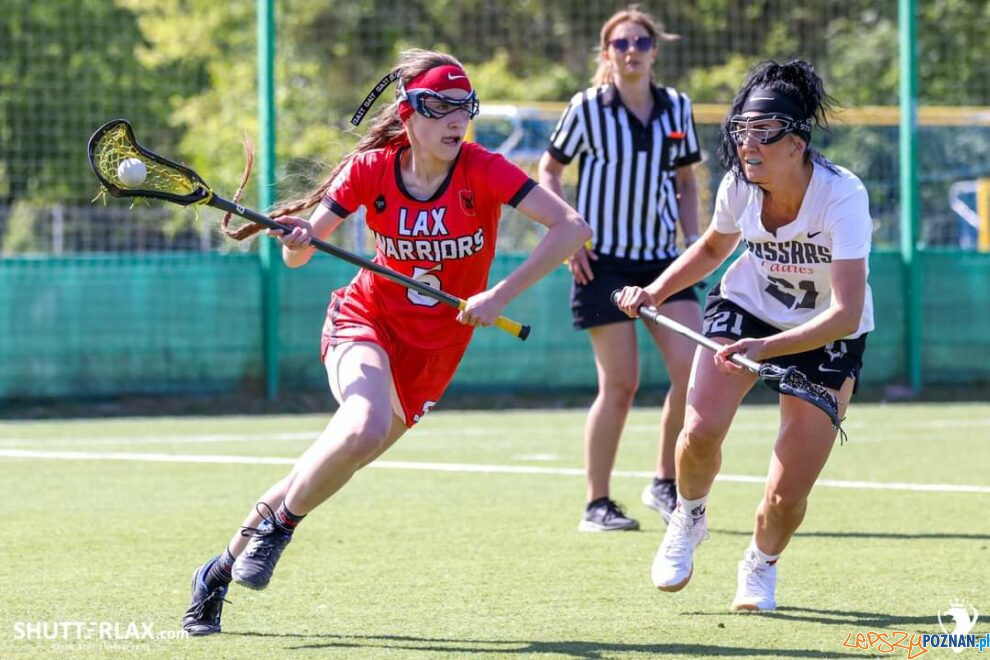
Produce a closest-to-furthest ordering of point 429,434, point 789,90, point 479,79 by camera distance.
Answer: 1. point 789,90
2. point 429,434
3. point 479,79

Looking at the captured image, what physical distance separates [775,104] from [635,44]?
8.01ft

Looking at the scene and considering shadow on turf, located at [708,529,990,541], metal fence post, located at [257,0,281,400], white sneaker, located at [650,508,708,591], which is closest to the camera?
white sneaker, located at [650,508,708,591]

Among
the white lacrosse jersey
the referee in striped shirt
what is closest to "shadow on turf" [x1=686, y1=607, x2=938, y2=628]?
the white lacrosse jersey

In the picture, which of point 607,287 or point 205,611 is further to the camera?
point 607,287

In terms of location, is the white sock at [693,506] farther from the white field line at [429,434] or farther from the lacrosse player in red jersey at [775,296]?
the white field line at [429,434]

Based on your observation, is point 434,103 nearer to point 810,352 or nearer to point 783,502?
point 810,352

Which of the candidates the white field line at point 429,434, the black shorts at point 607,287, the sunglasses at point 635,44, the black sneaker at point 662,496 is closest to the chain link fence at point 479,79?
the white field line at point 429,434

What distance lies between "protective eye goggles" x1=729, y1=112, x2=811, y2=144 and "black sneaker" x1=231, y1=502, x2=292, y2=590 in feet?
6.44

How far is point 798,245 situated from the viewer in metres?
4.98

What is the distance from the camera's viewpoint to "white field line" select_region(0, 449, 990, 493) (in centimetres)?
823

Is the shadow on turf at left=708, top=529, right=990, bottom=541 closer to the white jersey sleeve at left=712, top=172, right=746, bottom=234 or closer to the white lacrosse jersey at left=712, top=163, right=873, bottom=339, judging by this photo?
the white lacrosse jersey at left=712, top=163, right=873, bottom=339

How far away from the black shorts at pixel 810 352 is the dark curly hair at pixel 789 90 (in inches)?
19.6

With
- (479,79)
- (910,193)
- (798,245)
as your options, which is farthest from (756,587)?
(479,79)

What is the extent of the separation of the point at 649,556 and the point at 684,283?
4.66 feet
